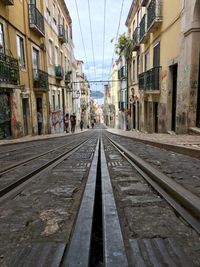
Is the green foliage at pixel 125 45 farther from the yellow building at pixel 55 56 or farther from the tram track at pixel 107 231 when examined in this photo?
the tram track at pixel 107 231

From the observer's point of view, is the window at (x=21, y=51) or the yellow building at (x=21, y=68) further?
the window at (x=21, y=51)

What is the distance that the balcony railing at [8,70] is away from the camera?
35.6ft

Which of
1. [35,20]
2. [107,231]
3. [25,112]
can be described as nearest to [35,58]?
[35,20]

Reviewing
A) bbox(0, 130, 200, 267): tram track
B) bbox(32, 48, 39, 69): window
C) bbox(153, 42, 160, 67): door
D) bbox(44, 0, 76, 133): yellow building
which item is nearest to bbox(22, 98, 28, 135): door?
bbox(32, 48, 39, 69): window

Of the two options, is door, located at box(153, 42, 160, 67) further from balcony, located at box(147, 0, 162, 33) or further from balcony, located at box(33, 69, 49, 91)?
balcony, located at box(33, 69, 49, 91)

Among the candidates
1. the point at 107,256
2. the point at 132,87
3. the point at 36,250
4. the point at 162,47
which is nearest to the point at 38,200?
the point at 36,250

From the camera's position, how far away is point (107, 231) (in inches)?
70.4

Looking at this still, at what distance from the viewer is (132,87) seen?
25.2m

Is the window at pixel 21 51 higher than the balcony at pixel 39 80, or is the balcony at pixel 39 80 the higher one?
the window at pixel 21 51

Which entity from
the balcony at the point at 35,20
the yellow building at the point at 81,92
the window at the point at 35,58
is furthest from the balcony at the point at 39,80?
the yellow building at the point at 81,92

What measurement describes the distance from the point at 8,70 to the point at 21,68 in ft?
7.61

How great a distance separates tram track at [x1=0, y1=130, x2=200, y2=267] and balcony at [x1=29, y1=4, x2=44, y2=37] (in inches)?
572

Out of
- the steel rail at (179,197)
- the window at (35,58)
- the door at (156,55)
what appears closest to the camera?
the steel rail at (179,197)

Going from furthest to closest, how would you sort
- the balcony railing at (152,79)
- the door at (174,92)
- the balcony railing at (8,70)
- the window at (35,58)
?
1. the window at (35,58)
2. the balcony railing at (152,79)
3. the door at (174,92)
4. the balcony railing at (8,70)
